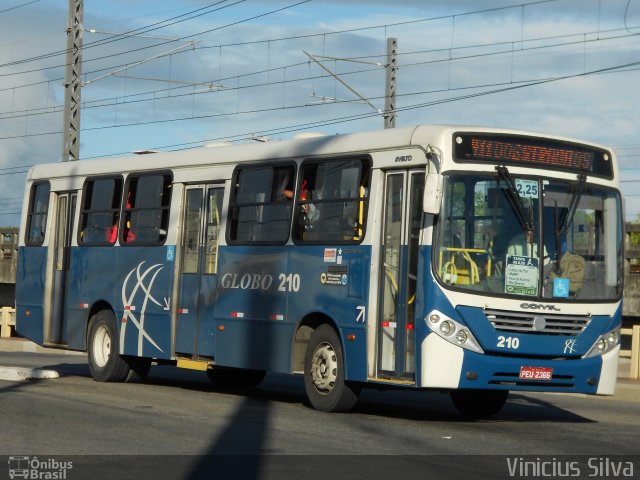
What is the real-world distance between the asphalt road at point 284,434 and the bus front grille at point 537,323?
106 centimetres

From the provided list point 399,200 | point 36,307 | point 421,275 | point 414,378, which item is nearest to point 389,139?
point 399,200

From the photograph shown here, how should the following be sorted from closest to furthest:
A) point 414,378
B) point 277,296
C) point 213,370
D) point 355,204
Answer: point 414,378 → point 355,204 → point 277,296 → point 213,370

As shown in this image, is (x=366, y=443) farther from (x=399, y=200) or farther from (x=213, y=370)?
(x=213, y=370)

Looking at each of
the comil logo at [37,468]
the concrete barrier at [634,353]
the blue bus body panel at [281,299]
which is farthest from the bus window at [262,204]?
the concrete barrier at [634,353]

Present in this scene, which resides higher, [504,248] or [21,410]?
[504,248]

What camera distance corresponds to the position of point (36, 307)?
21906mm

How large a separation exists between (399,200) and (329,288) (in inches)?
59.1

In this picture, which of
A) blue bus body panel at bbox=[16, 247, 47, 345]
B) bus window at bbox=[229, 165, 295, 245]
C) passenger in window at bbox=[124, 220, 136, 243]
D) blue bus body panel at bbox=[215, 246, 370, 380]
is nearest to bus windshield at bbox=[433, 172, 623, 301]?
blue bus body panel at bbox=[215, 246, 370, 380]

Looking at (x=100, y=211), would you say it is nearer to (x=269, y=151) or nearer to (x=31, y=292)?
(x=31, y=292)

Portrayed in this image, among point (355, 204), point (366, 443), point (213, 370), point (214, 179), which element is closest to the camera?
point (366, 443)

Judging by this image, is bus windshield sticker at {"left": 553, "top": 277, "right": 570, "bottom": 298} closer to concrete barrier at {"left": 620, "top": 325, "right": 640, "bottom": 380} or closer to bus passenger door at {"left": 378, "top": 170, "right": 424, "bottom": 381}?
bus passenger door at {"left": 378, "top": 170, "right": 424, "bottom": 381}

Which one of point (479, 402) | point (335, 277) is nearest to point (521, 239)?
point (335, 277)

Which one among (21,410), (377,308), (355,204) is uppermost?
(355,204)

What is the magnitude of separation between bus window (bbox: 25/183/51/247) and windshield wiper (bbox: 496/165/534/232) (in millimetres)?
9828
